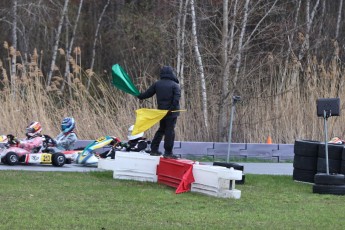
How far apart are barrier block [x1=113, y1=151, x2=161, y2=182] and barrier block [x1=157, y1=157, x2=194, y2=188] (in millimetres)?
168

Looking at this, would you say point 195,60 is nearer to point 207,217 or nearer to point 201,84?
point 201,84

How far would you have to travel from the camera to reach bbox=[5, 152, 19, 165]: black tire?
681 inches

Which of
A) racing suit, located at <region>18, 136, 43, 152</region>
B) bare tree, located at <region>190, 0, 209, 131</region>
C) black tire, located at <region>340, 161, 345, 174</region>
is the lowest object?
black tire, located at <region>340, 161, 345, 174</region>

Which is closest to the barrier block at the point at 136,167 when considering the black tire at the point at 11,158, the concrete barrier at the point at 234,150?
the black tire at the point at 11,158

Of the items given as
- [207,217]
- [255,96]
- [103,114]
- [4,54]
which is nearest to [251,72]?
[255,96]

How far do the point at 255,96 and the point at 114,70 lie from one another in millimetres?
6555

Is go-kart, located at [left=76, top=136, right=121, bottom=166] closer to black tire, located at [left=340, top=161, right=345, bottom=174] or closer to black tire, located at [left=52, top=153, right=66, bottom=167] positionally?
black tire, located at [left=52, top=153, right=66, bottom=167]

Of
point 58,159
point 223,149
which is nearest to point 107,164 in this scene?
point 58,159

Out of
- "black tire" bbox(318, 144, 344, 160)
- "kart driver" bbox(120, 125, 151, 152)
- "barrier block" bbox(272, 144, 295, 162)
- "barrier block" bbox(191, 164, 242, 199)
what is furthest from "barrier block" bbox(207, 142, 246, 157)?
"barrier block" bbox(191, 164, 242, 199)

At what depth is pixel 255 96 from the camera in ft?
70.8

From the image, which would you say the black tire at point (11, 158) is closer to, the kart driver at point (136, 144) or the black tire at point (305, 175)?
the kart driver at point (136, 144)

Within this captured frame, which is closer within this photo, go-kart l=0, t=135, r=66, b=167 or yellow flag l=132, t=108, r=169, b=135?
yellow flag l=132, t=108, r=169, b=135

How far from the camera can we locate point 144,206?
12102mm

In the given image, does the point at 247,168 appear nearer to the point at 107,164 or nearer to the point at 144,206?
the point at 107,164
